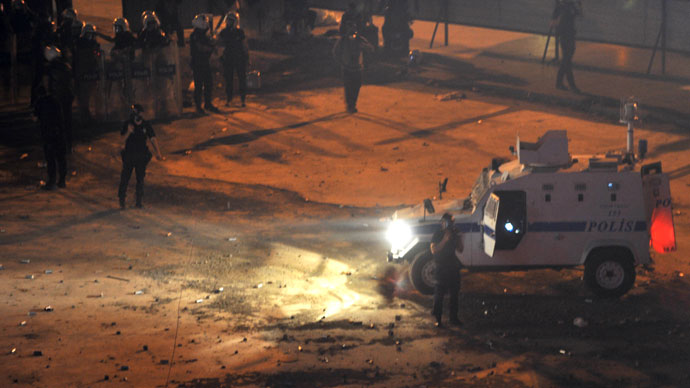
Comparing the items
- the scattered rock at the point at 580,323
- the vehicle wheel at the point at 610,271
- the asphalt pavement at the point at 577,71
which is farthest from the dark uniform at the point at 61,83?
the asphalt pavement at the point at 577,71

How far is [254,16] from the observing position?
31625 millimetres

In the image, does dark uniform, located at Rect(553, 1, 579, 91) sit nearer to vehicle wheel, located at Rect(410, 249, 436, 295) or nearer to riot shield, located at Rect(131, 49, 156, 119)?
riot shield, located at Rect(131, 49, 156, 119)

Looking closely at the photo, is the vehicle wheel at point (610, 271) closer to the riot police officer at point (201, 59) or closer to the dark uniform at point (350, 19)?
the dark uniform at point (350, 19)

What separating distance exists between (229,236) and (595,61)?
16592mm

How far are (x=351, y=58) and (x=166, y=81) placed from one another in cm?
457

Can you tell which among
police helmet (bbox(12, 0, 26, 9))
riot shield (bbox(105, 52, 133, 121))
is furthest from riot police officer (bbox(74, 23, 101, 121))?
police helmet (bbox(12, 0, 26, 9))

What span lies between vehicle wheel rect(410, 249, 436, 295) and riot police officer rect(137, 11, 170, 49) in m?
12.4

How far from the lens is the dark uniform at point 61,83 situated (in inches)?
692

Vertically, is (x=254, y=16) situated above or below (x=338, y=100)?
above

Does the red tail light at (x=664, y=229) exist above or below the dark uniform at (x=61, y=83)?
below

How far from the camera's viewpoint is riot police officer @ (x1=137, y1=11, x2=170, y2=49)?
23.0 metres

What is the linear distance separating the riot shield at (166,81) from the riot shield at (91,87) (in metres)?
1.27

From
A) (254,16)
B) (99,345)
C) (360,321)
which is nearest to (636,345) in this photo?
(360,321)

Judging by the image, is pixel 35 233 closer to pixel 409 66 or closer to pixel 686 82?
pixel 409 66
